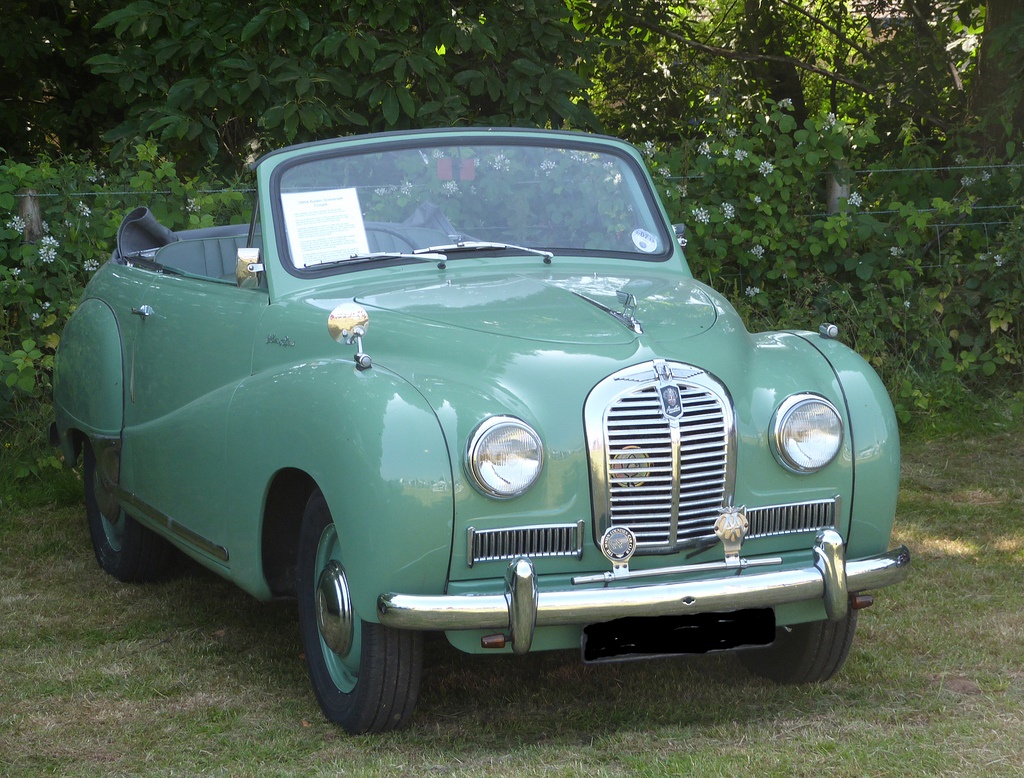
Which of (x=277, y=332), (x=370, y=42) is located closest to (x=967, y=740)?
(x=277, y=332)

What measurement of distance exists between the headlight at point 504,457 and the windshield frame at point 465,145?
1.14m

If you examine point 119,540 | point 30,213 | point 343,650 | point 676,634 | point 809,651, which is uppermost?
point 30,213

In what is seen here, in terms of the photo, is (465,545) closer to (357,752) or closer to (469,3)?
(357,752)

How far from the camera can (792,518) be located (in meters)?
3.46

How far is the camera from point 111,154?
8.07 metres

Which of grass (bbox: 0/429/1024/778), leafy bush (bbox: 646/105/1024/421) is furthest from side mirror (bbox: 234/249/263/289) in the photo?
leafy bush (bbox: 646/105/1024/421)

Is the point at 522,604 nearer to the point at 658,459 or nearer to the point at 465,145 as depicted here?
the point at 658,459

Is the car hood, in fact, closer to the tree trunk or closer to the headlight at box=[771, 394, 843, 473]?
the headlight at box=[771, 394, 843, 473]

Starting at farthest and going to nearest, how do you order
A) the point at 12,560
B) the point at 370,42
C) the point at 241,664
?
the point at 370,42 → the point at 12,560 → the point at 241,664

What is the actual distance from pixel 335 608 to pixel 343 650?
0.13m

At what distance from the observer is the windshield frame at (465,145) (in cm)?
416

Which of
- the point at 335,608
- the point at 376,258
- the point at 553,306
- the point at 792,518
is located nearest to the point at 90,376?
A: the point at 376,258

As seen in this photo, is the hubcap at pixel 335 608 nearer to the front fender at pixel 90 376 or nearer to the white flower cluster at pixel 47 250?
the front fender at pixel 90 376

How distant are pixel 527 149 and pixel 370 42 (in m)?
3.65
